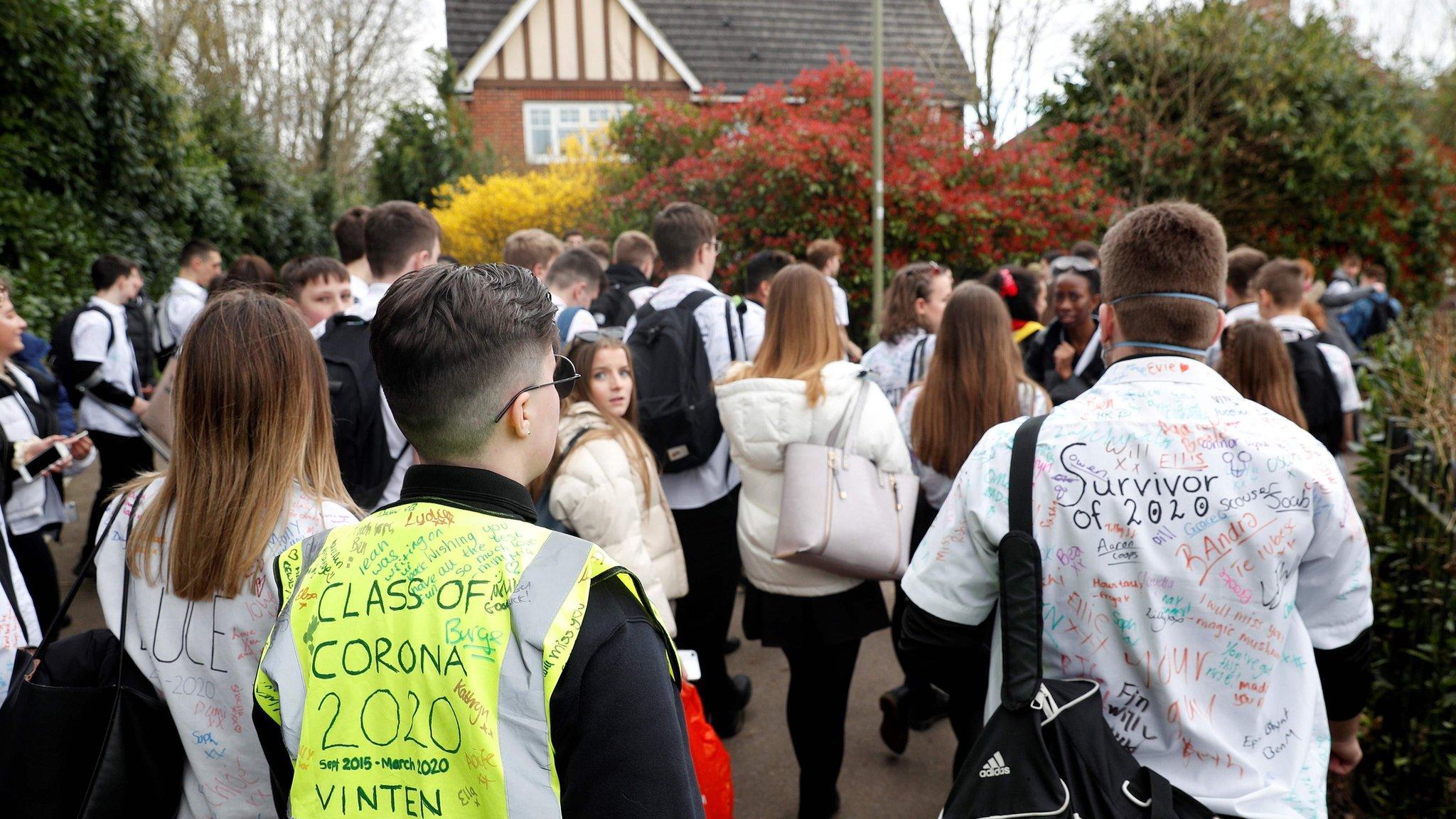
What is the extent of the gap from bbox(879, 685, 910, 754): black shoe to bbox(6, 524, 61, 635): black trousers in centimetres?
355

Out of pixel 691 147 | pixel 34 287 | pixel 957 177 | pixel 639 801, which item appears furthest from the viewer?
pixel 691 147

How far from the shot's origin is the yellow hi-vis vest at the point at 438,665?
1242 millimetres

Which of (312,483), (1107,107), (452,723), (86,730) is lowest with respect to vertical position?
(86,730)

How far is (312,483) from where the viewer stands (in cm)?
203

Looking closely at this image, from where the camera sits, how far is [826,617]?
11.0 feet

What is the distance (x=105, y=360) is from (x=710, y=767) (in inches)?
212

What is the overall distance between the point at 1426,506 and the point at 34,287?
9994 millimetres

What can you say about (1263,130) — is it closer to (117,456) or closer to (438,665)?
A: (117,456)

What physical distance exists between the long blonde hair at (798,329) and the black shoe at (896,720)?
4.96 feet

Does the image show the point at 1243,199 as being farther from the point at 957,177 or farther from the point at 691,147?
the point at 691,147

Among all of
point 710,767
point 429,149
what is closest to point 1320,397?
point 710,767

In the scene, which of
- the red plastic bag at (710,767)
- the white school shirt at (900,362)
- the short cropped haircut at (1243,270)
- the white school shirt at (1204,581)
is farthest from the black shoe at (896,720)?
the short cropped haircut at (1243,270)

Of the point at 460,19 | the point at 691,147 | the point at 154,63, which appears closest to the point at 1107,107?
the point at 691,147

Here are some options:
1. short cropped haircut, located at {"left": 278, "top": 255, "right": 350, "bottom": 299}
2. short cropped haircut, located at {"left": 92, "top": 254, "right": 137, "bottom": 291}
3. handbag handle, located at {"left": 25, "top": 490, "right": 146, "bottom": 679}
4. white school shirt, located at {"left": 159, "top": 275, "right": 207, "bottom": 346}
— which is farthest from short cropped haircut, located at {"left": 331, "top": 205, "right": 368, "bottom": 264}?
handbag handle, located at {"left": 25, "top": 490, "right": 146, "bottom": 679}
